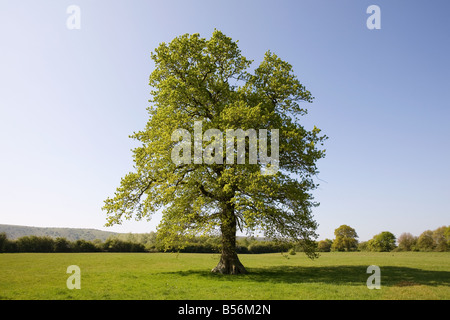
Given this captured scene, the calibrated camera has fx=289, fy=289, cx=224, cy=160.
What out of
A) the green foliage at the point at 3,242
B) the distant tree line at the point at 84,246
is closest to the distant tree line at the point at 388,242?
the distant tree line at the point at 84,246

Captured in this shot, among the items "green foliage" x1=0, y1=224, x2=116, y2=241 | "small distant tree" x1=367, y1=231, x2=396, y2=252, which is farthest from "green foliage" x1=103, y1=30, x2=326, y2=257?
"green foliage" x1=0, y1=224, x2=116, y2=241

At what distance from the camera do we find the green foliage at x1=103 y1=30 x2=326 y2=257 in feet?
68.7

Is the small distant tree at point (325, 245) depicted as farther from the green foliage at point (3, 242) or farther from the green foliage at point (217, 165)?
the green foliage at point (3, 242)

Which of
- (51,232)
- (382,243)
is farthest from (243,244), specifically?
(51,232)

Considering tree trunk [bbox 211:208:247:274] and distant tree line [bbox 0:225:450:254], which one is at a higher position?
tree trunk [bbox 211:208:247:274]

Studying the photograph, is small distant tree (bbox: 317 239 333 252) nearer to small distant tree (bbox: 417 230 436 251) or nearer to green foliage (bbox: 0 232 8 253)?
small distant tree (bbox: 417 230 436 251)

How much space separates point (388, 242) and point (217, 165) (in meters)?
72.7

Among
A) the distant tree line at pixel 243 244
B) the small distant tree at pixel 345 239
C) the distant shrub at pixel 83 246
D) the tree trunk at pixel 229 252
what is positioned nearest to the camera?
the tree trunk at pixel 229 252

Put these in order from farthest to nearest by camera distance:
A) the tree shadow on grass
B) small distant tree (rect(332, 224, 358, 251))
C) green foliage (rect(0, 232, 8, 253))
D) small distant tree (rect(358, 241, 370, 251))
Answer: small distant tree (rect(332, 224, 358, 251))
small distant tree (rect(358, 241, 370, 251))
green foliage (rect(0, 232, 8, 253))
the tree shadow on grass

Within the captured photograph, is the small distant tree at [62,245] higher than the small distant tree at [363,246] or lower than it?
higher

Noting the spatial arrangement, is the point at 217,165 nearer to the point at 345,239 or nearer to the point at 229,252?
the point at 229,252

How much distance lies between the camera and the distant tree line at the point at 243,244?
54719 mm

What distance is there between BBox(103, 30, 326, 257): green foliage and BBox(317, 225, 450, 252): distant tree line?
63.3 meters

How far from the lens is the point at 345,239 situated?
8538 centimetres
